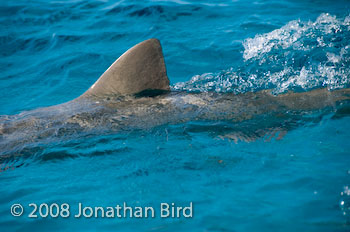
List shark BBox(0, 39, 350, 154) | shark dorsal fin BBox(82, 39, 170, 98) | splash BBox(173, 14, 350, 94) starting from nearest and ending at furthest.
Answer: shark BBox(0, 39, 350, 154), shark dorsal fin BBox(82, 39, 170, 98), splash BBox(173, 14, 350, 94)

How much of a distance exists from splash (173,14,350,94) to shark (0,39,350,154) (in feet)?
1.04

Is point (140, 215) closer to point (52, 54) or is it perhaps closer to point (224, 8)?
point (52, 54)

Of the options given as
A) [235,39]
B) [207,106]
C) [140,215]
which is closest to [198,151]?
[207,106]

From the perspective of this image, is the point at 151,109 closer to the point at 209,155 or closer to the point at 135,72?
the point at 135,72

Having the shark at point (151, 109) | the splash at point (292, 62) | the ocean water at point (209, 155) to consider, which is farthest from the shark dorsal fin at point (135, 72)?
the ocean water at point (209, 155)

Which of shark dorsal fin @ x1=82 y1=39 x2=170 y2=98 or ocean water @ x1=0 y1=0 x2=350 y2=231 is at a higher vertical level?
shark dorsal fin @ x1=82 y1=39 x2=170 y2=98

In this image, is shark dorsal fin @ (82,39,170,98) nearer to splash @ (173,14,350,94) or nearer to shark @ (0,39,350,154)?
shark @ (0,39,350,154)

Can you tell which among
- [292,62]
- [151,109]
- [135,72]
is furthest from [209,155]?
[292,62]

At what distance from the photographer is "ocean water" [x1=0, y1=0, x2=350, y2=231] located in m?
3.08

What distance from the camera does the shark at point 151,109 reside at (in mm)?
4281

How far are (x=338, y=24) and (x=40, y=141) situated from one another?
6009 mm

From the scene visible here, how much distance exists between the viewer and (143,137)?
13.8 ft

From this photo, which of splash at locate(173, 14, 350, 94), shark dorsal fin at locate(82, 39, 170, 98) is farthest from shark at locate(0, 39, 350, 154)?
splash at locate(173, 14, 350, 94)

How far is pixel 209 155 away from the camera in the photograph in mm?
3891
